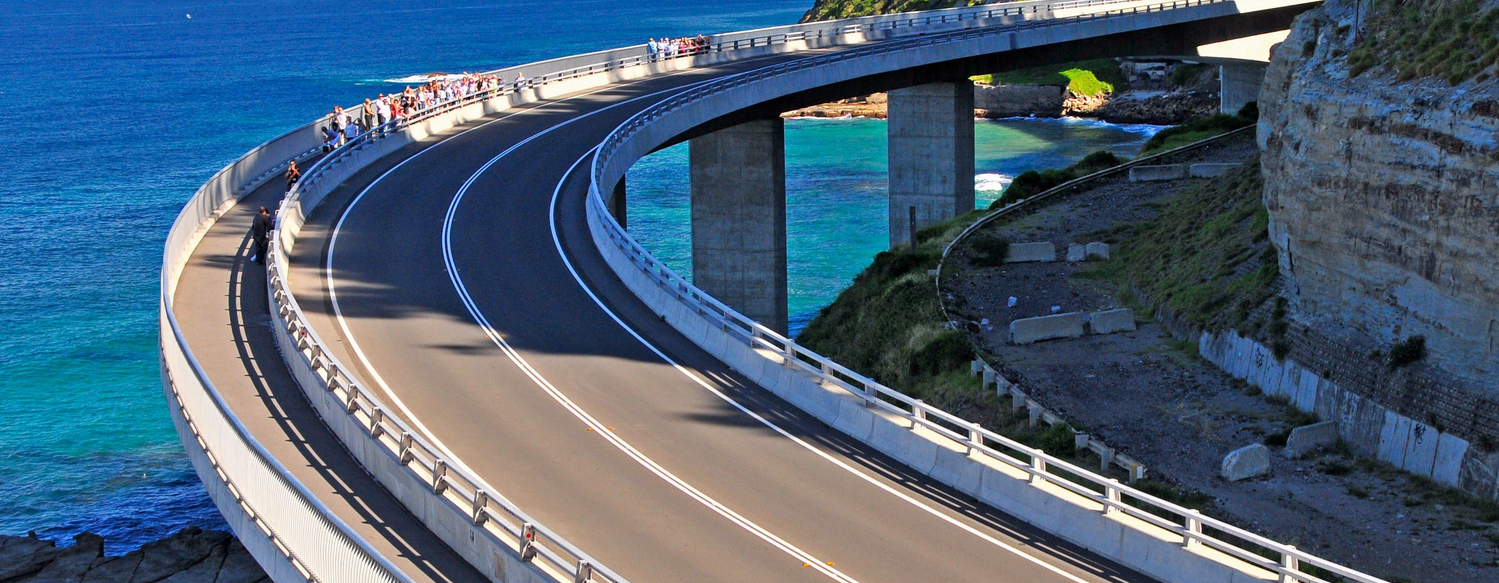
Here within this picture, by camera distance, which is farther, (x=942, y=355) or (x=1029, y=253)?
(x=1029, y=253)

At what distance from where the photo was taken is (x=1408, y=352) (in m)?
28.5

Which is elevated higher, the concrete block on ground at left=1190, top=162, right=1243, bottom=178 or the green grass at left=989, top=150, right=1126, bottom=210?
the concrete block on ground at left=1190, top=162, right=1243, bottom=178

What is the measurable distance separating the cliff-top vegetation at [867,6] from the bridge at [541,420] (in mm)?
101573

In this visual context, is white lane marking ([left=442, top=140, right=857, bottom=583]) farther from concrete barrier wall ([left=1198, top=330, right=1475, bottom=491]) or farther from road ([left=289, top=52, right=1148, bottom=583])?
concrete barrier wall ([left=1198, top=330, right=1475, bottom=491])

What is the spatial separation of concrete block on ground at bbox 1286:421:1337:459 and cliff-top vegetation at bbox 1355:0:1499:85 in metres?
7.51

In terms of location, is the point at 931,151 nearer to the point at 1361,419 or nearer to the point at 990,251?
the point at 990,251

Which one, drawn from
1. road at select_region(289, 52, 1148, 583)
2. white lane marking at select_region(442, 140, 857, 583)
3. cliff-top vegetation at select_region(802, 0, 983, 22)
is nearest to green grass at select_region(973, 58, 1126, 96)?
cliff-top vegetation at select_region(802, 0, 983, 22)

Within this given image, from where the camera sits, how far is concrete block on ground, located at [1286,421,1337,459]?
2955 centimetres

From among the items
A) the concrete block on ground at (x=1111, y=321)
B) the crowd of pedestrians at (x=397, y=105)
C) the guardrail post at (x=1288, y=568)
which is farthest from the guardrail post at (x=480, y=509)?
the crowd of pedestrians at (x=397, y=105)

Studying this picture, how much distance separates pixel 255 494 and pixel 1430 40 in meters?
25.6

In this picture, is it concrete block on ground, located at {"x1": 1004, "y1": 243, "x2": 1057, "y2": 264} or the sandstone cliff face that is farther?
concrete block on ground, located at {"x1": 1004, "y1": 243, "x2": 1057, "y2": 264}

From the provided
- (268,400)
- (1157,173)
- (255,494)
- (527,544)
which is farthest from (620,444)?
(1157,173)

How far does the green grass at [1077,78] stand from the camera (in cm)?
12757

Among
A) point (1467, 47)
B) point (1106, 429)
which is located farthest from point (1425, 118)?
point (1106, 429)
